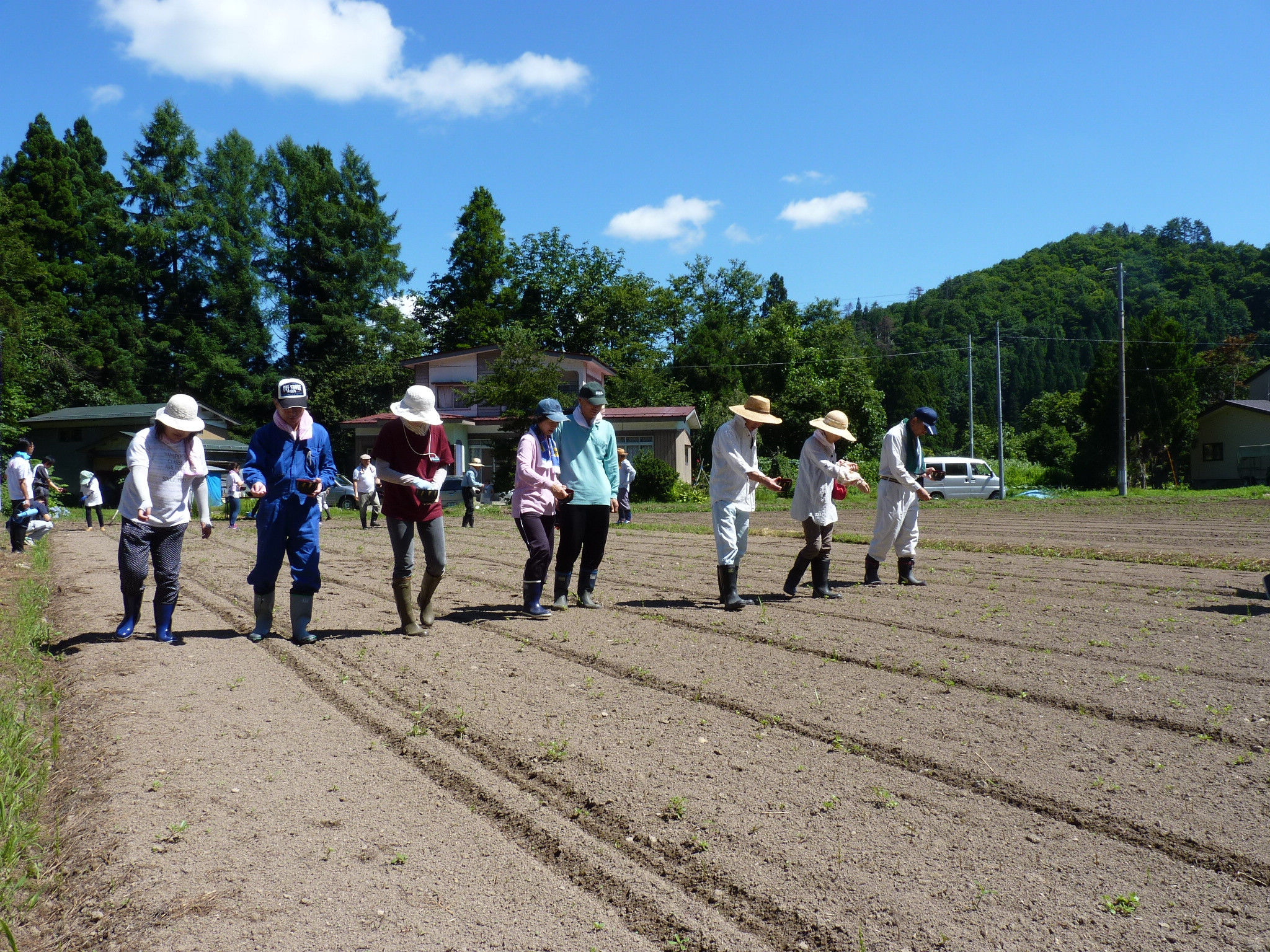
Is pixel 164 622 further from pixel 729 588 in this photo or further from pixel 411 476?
pixel 729 588

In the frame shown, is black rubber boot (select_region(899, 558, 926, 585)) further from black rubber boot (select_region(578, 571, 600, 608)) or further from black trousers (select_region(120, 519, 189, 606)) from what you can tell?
black trousers (select_region(120, 519, 189, 606))

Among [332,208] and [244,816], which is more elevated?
[332,208]

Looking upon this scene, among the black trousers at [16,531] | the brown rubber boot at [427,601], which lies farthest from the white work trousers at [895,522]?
the black trousers at [16,531]

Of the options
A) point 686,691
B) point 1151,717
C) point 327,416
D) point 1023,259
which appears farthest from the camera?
point 1023,259

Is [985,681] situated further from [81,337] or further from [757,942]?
[81,337]

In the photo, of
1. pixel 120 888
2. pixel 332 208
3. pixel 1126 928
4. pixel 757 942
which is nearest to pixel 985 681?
pixel 1126 928

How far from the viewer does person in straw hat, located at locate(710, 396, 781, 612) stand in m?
7.81

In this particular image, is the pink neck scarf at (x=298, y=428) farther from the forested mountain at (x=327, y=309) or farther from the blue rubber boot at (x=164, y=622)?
the forested mountain at (x=327, y=309)

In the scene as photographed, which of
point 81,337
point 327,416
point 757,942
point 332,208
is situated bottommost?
point 757,942

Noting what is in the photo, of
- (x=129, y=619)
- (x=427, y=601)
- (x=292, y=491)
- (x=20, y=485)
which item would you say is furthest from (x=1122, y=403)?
(x=129, y=619)

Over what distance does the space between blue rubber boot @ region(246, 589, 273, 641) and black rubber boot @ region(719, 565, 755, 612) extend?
3606 millimetres

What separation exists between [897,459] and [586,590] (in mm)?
3450

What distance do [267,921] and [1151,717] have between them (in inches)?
160

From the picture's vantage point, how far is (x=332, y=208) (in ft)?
183
